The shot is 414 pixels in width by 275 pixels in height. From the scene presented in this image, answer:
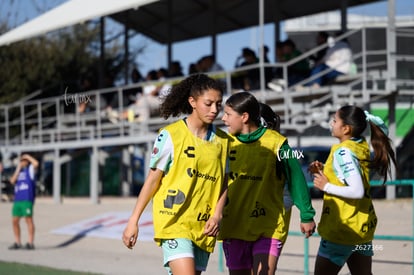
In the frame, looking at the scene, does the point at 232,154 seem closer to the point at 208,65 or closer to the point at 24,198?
the point at 24,198

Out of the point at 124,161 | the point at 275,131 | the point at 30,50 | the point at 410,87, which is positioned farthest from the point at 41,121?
the point at 275,131

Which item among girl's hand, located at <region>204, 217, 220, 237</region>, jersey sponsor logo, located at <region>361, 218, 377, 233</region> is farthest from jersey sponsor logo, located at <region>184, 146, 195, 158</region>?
jersey sponsor logo, located at <region>361, 218, 377, 233</region>

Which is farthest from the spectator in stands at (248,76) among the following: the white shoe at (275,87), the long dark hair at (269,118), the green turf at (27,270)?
the long dark hair at (269,118)

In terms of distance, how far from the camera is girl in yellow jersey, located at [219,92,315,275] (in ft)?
21.8

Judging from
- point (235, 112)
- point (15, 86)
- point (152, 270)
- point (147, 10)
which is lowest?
point (152, 270)

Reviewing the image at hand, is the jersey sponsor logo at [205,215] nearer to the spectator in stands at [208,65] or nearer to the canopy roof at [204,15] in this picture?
the spectator in stands at [208,65]

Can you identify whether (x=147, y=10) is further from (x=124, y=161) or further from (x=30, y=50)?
(x=30, y=50)

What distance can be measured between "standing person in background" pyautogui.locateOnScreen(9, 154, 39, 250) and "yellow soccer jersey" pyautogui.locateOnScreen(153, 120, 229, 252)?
9123 mm

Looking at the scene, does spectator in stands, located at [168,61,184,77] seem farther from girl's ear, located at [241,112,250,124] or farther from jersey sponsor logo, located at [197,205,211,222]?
jersey sponsor logo, located at [197,205,211,222]

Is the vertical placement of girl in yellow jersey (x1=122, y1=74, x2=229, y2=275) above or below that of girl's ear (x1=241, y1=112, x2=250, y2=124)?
below

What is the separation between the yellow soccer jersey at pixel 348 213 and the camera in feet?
22.5

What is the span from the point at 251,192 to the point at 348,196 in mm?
754

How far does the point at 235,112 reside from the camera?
6.62 meters

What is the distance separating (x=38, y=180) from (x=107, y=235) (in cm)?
1415
